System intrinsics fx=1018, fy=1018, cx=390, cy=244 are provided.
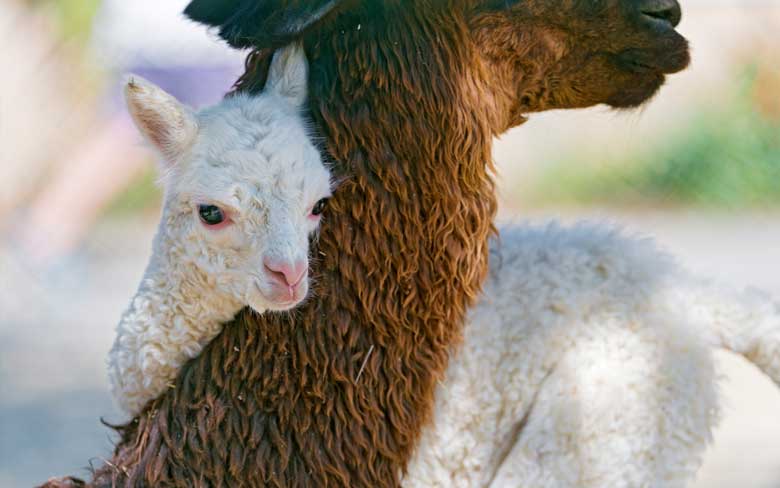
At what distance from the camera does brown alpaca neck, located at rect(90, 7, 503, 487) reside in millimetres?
2023

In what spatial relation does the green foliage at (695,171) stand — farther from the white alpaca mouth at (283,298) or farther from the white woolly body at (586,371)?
the white alpaca mouth at (283,298)

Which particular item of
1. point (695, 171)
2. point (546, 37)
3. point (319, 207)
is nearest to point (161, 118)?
point (319, 207)

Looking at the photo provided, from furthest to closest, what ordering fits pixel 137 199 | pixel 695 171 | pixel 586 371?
pixel 695 171 < pixel 137 199 < pixel 586 371

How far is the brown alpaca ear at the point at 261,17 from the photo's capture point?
1942 millimetres

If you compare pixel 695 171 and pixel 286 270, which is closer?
pixel 286 270

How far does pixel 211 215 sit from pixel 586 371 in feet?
2.77

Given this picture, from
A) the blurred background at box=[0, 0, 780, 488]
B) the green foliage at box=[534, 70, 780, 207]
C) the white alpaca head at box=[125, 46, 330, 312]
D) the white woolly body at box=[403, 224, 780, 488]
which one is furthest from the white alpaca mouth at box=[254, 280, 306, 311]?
the green foliage at box=[534, 70, 780, 207]

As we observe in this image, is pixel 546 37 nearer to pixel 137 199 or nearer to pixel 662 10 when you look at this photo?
pixel 662 10

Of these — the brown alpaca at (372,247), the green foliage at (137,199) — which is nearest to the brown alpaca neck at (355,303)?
the brown alpaca at (372,247)

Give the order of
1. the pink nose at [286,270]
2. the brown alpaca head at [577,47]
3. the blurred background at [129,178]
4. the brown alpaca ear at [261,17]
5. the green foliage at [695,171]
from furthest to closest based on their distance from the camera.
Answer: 1. the green foliage at [695,171]
2. the blurred background at [129,178]
3. the brown alpaca head at [577,47]
4. the brown alpaca ear at [261,17]
5. the pink nose at [286,270]

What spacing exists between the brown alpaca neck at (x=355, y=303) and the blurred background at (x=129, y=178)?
9.84ft

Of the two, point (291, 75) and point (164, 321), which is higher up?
point (291, 75)

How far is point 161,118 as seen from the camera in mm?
1888

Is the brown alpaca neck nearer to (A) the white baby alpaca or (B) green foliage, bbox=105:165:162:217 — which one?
(A) the white baby alpaca
